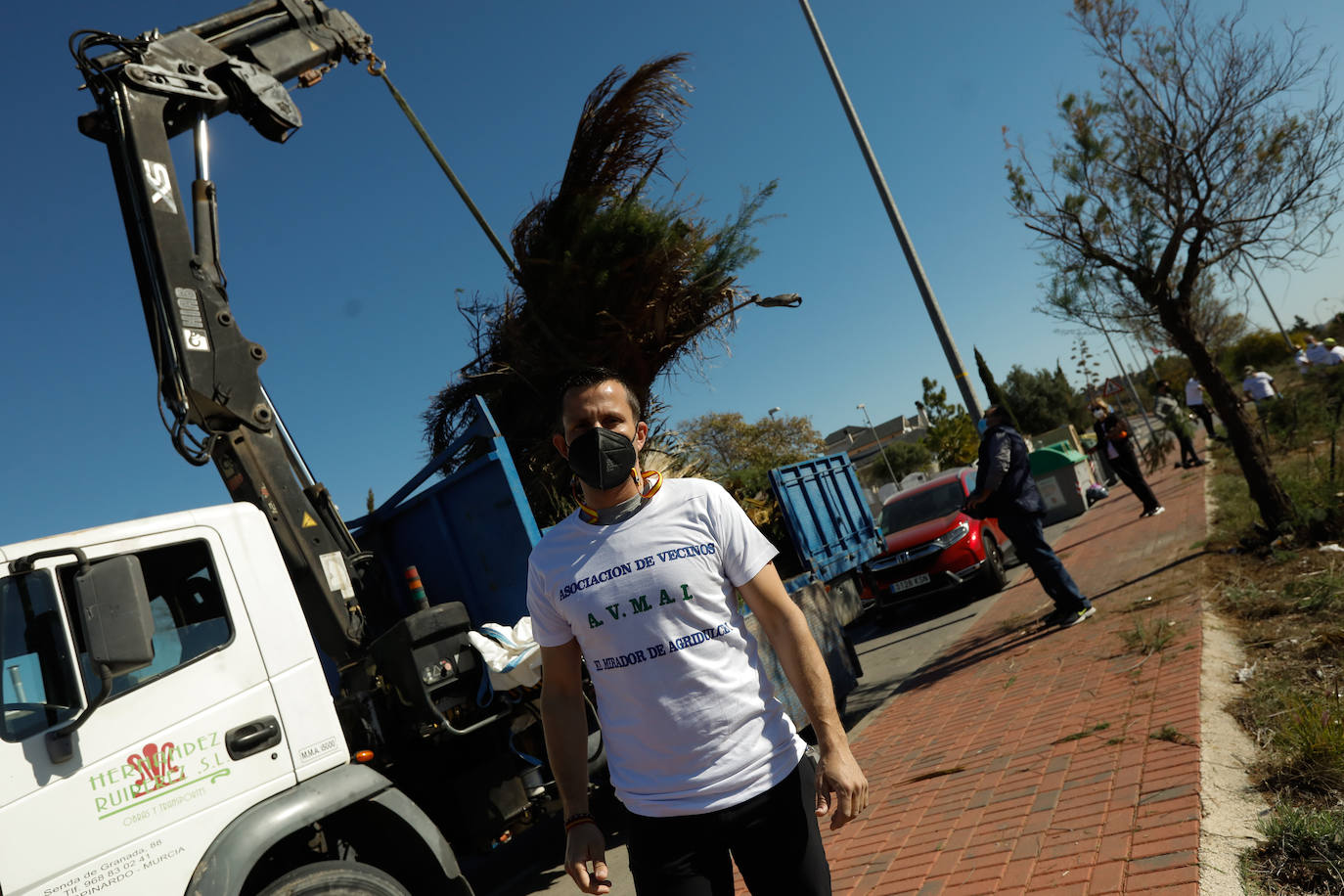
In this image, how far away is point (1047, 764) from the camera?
4371mm

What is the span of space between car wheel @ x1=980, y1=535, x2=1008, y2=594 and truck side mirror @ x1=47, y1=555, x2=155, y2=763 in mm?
9973

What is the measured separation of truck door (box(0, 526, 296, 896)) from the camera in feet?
10.2

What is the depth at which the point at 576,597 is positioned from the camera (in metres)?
2.10

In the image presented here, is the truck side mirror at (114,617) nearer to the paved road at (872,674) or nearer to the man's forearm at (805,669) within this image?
the man's forearm at (805,669)

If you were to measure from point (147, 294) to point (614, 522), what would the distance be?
424cm

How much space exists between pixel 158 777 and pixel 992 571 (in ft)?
32.8

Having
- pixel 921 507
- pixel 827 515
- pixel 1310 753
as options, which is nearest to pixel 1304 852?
pixel 1310 753

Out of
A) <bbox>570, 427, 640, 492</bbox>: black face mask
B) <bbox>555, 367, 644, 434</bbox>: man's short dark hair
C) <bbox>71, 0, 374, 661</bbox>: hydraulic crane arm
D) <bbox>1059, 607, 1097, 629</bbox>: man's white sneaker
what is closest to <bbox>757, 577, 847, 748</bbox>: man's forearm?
<bbox>570, 427, 640, 492</bbox>: black face mask

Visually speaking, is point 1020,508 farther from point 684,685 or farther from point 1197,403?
point 1197,403

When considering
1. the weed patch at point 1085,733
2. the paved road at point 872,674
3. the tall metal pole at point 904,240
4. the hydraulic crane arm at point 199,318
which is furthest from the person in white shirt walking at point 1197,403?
the hydraulic crane arm at point 199,318

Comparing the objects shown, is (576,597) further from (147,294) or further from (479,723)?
(147,294)

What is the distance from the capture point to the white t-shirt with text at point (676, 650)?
2.00 meters

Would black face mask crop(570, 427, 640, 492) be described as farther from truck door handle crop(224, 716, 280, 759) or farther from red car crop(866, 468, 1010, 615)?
red car crop(866, 468, 1010, 615)

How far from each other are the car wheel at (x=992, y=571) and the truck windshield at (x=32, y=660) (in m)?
10.1
